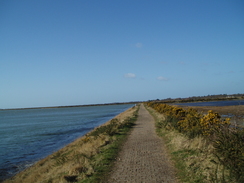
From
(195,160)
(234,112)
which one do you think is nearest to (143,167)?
(195,160)

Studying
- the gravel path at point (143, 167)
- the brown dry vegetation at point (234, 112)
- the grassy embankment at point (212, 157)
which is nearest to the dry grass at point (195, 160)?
the grassy embankment at point (212, 157)

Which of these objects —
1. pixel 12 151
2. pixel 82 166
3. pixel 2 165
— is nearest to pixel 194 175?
pixel 82 166

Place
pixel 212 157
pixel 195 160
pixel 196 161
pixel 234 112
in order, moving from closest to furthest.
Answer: pixel 212 157 → pixel 196 161 → pixel 195 160 → pixel 234 112

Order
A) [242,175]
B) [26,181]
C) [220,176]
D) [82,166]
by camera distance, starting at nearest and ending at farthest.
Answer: [242,175], [220,176], [82,166], [26,181]

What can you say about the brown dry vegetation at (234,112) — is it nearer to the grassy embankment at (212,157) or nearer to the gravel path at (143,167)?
the grassy embankment at (212,157)

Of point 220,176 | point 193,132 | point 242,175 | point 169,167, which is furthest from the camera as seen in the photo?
point 193,132

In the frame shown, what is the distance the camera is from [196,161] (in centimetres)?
718

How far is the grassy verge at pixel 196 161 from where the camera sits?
580 centimetres

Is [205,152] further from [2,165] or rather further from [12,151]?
[12,151]

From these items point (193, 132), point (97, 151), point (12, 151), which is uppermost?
point (193, 132)

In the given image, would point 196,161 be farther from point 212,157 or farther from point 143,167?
point 143,167

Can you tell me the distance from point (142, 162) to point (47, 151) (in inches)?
450

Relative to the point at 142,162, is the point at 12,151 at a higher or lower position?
lower

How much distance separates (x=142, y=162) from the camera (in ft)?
26.7
